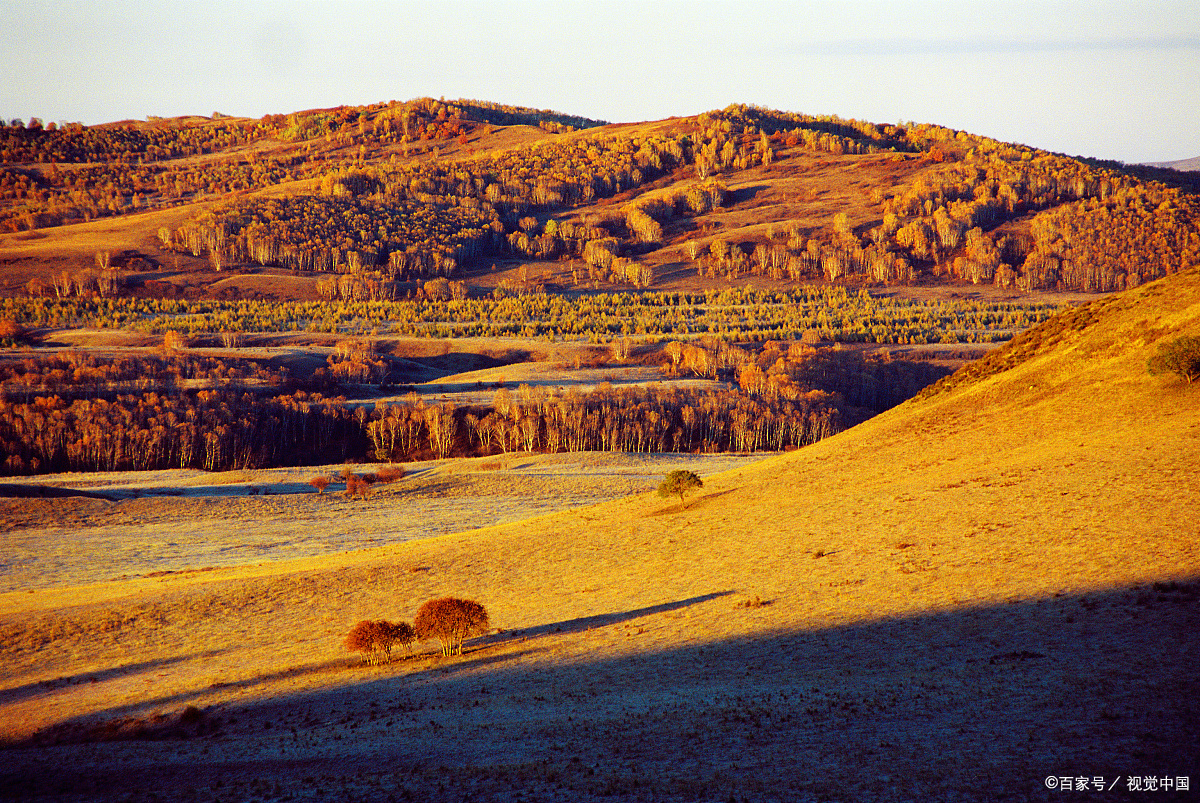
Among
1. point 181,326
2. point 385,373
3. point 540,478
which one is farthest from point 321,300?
point 540,478

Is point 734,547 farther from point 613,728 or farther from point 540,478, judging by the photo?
point 540,478

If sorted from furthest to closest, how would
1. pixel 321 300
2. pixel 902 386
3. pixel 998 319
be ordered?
1. pixel 321 300
2. pixel 998 319
3. pixel 902 386

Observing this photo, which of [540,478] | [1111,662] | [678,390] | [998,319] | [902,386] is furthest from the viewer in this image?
[998,319]

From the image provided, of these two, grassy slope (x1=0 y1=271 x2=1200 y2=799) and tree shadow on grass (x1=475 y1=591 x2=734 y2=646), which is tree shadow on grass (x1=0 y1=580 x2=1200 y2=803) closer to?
grassy slope (x1=0 y1=271 x2=1200 y2=799)

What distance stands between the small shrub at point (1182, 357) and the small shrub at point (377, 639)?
2815cm

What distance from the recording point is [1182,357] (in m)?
31.2

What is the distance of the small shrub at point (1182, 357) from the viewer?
30938mm

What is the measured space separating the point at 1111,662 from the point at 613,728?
9.12m

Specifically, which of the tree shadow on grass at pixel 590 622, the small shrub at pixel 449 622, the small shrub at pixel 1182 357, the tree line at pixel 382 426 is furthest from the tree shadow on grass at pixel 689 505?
the tree line at pixel 382 426

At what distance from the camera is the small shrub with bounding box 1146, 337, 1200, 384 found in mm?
30938

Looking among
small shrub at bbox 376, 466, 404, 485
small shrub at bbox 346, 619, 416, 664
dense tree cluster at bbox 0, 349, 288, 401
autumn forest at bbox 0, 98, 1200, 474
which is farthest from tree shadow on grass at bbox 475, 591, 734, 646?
dense tree cluster at bbox 0, 349, 288, 401

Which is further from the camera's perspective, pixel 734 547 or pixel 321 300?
pixel 321 300

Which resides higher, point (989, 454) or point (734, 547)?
point (989, 454)

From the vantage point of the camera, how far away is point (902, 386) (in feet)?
368
